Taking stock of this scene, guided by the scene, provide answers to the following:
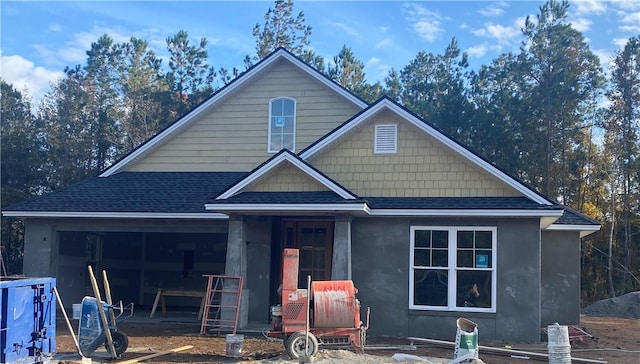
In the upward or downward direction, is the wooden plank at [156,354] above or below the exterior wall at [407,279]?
below

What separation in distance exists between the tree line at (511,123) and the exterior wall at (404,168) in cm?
1695

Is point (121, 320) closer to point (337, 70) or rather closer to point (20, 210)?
point (20, 210)

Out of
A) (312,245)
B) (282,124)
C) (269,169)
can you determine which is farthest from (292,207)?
(282,124)

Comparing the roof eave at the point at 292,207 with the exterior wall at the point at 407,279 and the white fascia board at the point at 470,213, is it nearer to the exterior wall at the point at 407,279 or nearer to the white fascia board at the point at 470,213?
the white fascia board at the point at 470,213

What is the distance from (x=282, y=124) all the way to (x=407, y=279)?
22.2ft

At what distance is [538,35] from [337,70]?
509 inches

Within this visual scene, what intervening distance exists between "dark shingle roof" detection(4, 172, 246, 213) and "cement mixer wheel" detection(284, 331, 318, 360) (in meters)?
5.78

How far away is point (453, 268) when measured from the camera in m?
14.7

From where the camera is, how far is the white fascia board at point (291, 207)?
551 inches

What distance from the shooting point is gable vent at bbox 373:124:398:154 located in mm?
15640

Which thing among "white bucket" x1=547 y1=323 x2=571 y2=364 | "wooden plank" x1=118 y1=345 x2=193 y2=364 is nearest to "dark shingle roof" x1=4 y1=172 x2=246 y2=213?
"wooden plank" x1=118 y1=345 x2=193 y2=364

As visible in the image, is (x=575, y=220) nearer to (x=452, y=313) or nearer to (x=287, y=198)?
(x=452, y=313)

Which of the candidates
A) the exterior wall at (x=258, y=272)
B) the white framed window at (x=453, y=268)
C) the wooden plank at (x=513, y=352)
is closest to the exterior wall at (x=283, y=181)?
the exterior wall at (x=258, y=272)

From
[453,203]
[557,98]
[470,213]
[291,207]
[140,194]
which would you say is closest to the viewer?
[291,207]
